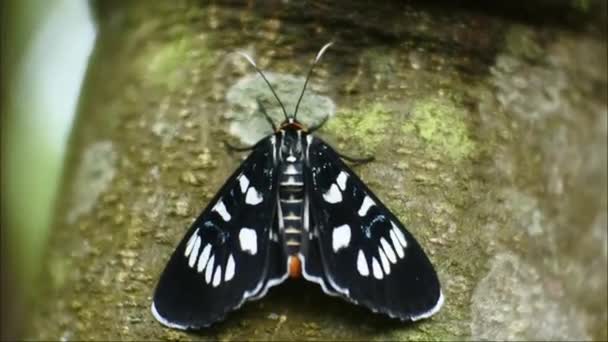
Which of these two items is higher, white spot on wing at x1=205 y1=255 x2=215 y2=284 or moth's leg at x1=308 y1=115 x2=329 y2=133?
moth's leg at x1=308 y1=115 x2=329 y2=133

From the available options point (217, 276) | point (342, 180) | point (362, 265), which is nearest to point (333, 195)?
point (342, 180)

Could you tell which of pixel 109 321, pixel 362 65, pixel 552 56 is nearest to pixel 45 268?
pixel 109 321

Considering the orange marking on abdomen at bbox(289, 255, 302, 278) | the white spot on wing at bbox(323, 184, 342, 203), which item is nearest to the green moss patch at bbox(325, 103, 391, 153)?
the white spot on wing at bbox(323, 184, 342, 203)

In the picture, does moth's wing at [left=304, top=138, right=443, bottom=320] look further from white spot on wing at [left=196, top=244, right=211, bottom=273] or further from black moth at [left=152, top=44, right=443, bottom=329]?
white spot on wing at [left=196, top=244, right=211, bottom=273]

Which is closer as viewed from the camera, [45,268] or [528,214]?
[528,214]

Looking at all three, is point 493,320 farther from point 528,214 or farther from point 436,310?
point 528,214

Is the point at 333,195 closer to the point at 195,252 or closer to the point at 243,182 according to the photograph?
the point at 243,182

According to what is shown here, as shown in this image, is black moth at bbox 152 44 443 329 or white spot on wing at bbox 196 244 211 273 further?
white spot on wing at bbox 196 244 211 273
